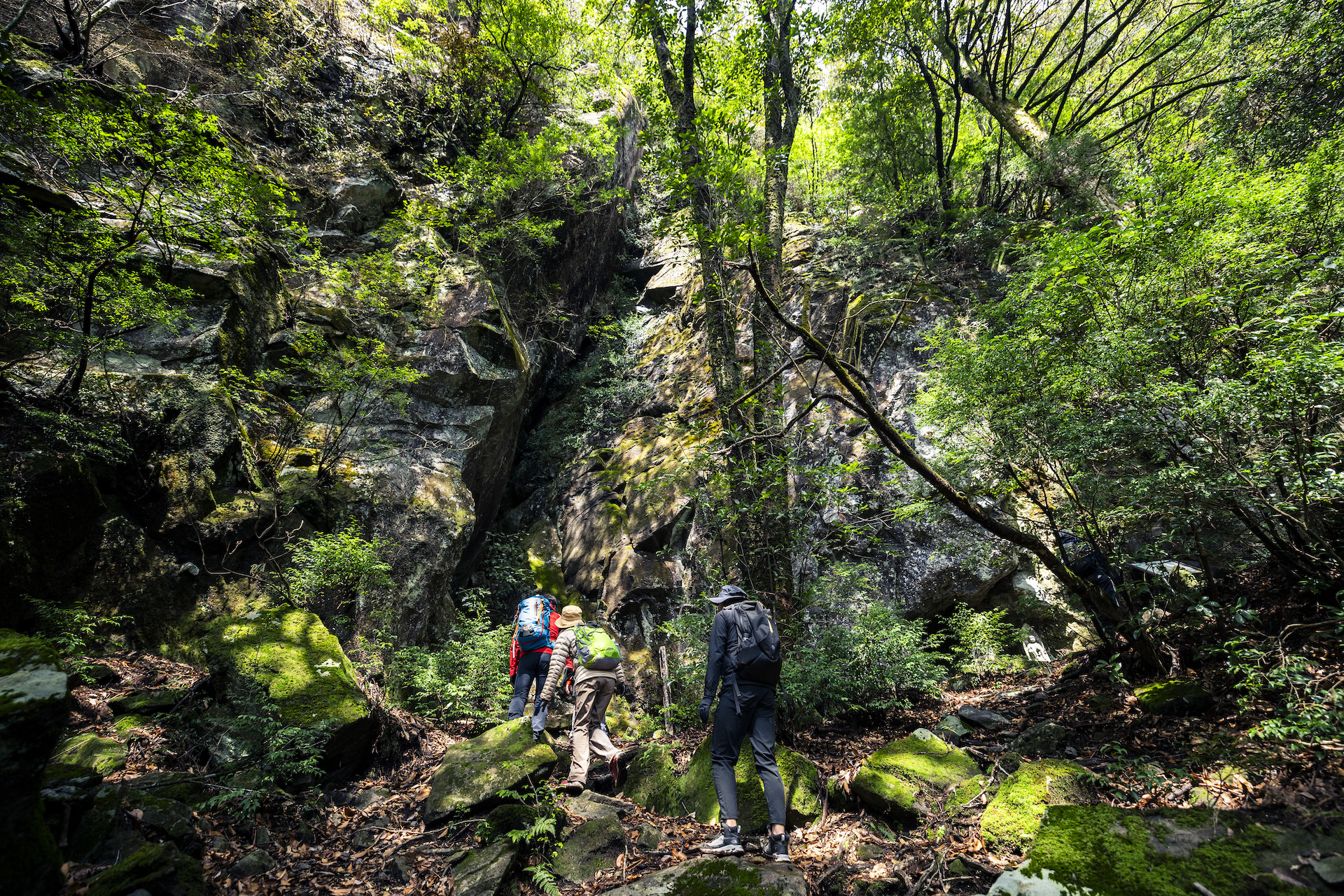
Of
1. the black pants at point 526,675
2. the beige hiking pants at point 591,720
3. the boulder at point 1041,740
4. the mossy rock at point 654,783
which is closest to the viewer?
the boulder at point 1041,740

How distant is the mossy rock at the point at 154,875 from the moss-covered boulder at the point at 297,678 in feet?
5.71

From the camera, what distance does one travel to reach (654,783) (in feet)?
17.4

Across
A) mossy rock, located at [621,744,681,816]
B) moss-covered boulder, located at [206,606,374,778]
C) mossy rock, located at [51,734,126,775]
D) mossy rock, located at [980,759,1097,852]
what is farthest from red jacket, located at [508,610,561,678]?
mossy rock, located at [980,759,1097,852]

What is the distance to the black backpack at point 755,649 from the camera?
4.39 metres

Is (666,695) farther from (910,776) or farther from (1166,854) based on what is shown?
(1166,854)

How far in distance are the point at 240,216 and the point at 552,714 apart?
879cm

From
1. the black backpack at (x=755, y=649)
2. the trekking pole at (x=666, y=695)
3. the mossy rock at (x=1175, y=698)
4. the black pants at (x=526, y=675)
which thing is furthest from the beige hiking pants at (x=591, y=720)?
the mossy rock at (x=1175, y=698)

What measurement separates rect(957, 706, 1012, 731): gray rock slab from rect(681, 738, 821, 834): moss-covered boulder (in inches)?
96.4

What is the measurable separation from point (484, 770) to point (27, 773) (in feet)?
10.4

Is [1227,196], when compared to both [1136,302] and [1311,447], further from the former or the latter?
[1311,447]

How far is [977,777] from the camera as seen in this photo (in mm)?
4262

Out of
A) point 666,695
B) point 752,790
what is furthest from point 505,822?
point 666,695

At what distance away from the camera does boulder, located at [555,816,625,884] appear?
389 cm

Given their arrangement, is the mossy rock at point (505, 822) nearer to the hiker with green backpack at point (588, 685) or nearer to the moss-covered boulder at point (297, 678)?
the hiker with green backpack at point (588, 685)
